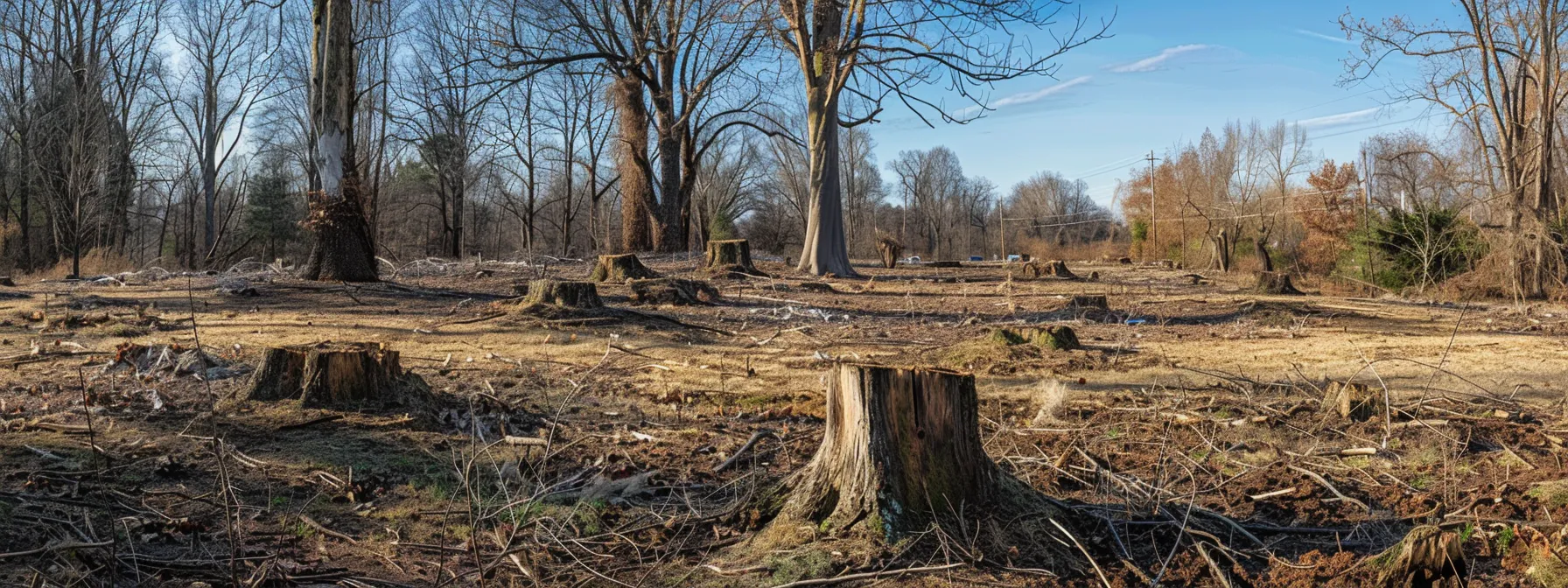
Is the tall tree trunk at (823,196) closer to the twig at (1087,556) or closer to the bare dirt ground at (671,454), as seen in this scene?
the bare dirt ground at (671,454)

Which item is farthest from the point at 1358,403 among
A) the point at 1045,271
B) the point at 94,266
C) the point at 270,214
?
the point at 270,214

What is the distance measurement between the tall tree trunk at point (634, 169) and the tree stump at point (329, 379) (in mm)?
16295

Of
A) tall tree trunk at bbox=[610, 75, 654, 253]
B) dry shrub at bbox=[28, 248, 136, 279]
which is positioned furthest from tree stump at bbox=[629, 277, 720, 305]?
dry shrub at bbox=[28, 248, 136, 279]

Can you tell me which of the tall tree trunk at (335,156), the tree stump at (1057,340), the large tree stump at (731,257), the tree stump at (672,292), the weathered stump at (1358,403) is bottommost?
the weathered stump at (1358,403)

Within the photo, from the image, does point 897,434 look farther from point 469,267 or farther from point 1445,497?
point 469,267

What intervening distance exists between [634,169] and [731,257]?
7.55 m

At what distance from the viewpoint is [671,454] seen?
464cm

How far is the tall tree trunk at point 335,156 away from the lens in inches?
445

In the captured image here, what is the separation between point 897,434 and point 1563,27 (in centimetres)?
1754

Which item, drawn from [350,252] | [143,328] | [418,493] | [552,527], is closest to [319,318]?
[143,328]

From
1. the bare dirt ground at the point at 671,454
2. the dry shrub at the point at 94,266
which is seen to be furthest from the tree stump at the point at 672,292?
the dry shrub at the point at 94,266

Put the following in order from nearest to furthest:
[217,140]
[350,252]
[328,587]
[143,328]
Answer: [328,587] → [143,328] → [350,252] → [217,140]

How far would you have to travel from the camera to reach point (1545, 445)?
14.7ft

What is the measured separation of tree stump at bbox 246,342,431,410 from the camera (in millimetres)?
5180
